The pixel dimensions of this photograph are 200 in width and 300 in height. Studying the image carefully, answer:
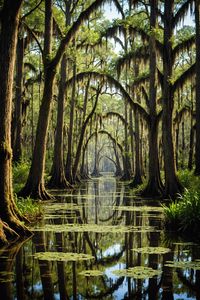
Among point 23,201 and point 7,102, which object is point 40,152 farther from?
point 7,102

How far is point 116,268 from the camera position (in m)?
6.86

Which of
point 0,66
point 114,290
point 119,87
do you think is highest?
point 119,87

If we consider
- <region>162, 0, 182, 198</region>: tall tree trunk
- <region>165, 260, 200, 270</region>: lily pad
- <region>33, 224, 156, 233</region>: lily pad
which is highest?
Result: <region>162, 0, 182, 198</region>: tall tree trunk

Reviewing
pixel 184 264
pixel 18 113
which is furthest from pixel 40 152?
pixel 184 264

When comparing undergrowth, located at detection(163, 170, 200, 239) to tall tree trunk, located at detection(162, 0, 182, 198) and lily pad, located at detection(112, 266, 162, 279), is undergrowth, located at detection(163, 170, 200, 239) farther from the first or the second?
tall tree trunk, located at detection(162, 0, 182, 198)

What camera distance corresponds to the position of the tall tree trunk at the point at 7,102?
9516 millimetres

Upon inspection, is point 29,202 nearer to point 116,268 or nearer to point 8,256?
point 8,256

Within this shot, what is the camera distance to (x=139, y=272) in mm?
6461

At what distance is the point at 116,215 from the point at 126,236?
13.0 feet

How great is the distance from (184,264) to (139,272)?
922mm

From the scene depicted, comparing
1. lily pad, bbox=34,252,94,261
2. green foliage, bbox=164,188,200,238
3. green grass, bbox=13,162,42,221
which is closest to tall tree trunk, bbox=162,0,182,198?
green grass, bbox=13,162,42,221

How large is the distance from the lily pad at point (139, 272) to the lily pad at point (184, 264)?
18.4 inches

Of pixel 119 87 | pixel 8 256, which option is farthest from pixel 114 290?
pixel 119 87

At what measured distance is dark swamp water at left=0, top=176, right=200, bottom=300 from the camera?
551 centimetres
